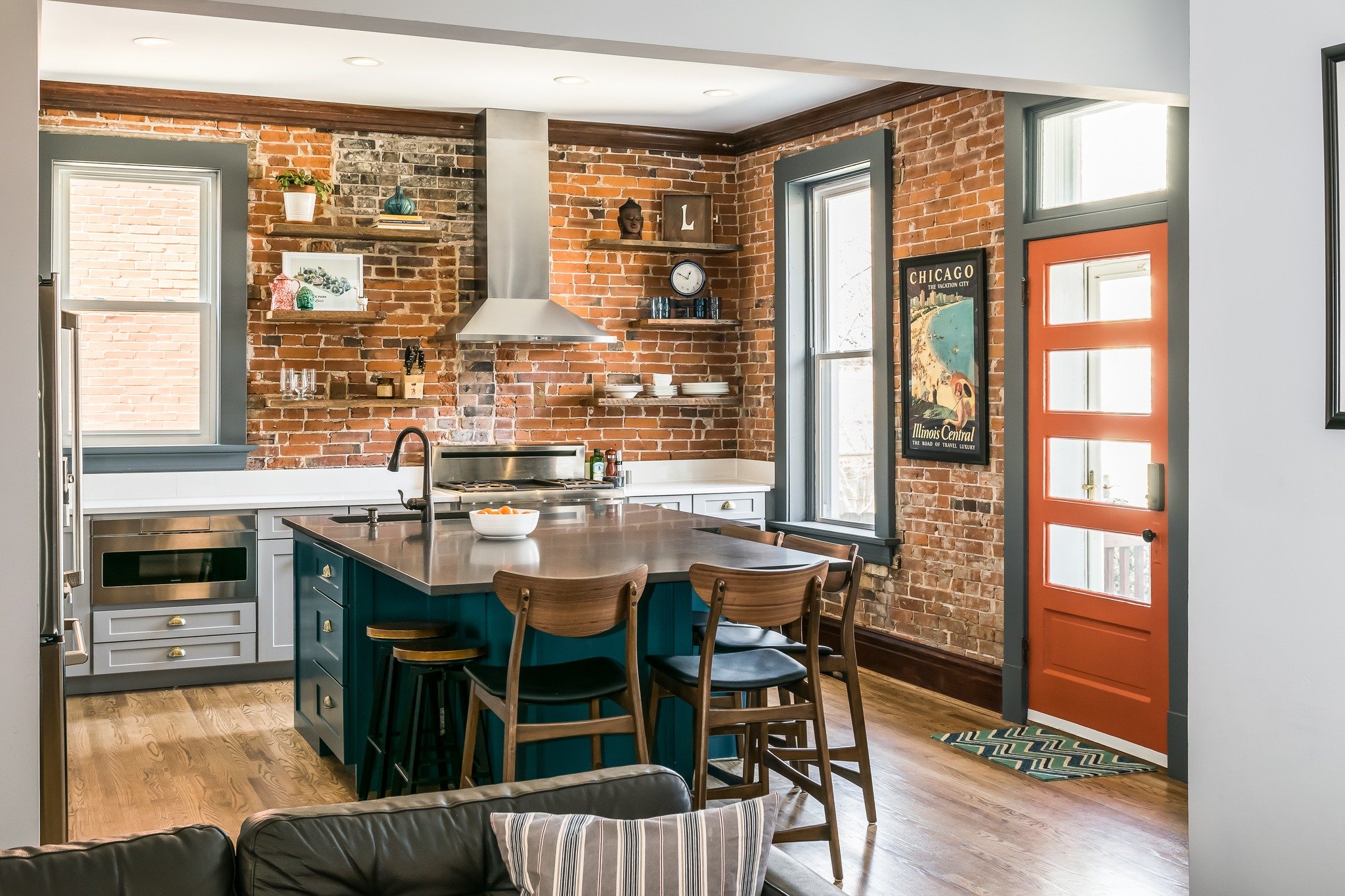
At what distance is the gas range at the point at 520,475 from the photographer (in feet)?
21.5

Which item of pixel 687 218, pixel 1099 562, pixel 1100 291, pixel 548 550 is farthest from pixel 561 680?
pixel 687 218

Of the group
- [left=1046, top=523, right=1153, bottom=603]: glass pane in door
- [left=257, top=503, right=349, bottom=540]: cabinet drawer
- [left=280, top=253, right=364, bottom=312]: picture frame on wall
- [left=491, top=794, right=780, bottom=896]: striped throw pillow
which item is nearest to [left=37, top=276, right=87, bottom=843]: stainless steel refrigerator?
[left=491, top=794, right=780, bottom=896]: striped throw pillow

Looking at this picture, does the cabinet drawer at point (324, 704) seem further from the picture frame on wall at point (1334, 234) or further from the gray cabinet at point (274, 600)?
the picture frame on wall at point (1334, 234)

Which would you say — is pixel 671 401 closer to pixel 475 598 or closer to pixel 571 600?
pixel 475 598

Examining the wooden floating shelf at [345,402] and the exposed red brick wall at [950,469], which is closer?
the exposed red brick wall at [950,469]

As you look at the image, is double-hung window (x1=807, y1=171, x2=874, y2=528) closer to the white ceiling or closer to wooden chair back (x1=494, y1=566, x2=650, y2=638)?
the white ceiling

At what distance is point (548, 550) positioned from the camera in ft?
13.9

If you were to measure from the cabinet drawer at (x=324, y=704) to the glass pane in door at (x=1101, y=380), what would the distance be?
3090 mm

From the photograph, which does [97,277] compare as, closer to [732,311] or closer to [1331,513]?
[732,311]

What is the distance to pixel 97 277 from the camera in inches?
249

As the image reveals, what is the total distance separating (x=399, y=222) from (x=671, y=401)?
1923mm

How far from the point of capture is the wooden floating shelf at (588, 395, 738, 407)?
24.2 ft

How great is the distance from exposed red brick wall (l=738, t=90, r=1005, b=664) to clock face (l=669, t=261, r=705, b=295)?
1265 mm

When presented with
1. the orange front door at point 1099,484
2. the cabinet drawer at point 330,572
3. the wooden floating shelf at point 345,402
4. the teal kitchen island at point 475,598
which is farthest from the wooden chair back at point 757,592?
the wooden floating shelf at point 345,402
